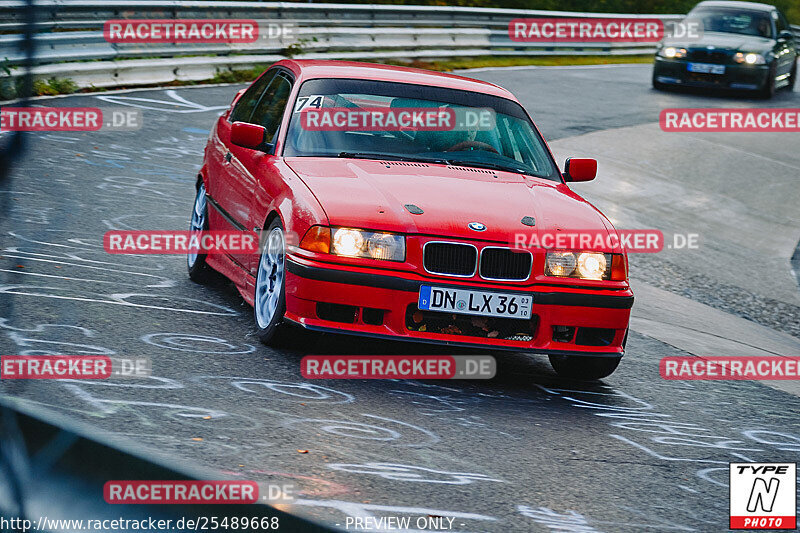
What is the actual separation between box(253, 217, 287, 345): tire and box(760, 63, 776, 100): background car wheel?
A: 17.7 metres

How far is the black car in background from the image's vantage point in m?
21.7

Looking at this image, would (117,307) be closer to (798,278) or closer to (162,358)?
(162,358)

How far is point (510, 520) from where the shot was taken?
3945mm

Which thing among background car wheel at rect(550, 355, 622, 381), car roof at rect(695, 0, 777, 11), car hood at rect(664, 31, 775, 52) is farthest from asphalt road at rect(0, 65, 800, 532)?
car roof at rect(695, 0, 777, 11)

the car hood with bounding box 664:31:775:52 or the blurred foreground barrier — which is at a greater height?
the blurred foreground barrier

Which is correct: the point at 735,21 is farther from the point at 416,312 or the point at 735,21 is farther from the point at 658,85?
the point at 416,312

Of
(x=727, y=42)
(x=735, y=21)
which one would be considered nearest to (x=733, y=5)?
(x=735, y=21)

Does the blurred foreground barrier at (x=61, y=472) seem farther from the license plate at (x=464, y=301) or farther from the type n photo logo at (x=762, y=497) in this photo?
the license plate at (x=464, y=301)

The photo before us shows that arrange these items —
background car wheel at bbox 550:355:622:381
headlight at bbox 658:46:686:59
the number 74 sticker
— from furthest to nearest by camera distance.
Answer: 1. headlight at bbox 658:46:686:59
2. the number 74 sticker
3. background car wheel at bbox 550:355:622:381

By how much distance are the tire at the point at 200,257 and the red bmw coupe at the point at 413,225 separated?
526mm

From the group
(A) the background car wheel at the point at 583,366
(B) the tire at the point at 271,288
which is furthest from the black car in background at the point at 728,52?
(B) the tire at the point at 271,288

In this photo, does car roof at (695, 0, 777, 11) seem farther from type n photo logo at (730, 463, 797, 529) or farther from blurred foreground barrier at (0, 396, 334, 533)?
blurred foreground barrier at (0, 396, 334, 533)

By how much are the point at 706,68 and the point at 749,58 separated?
2.77 ft

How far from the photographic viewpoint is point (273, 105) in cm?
731
